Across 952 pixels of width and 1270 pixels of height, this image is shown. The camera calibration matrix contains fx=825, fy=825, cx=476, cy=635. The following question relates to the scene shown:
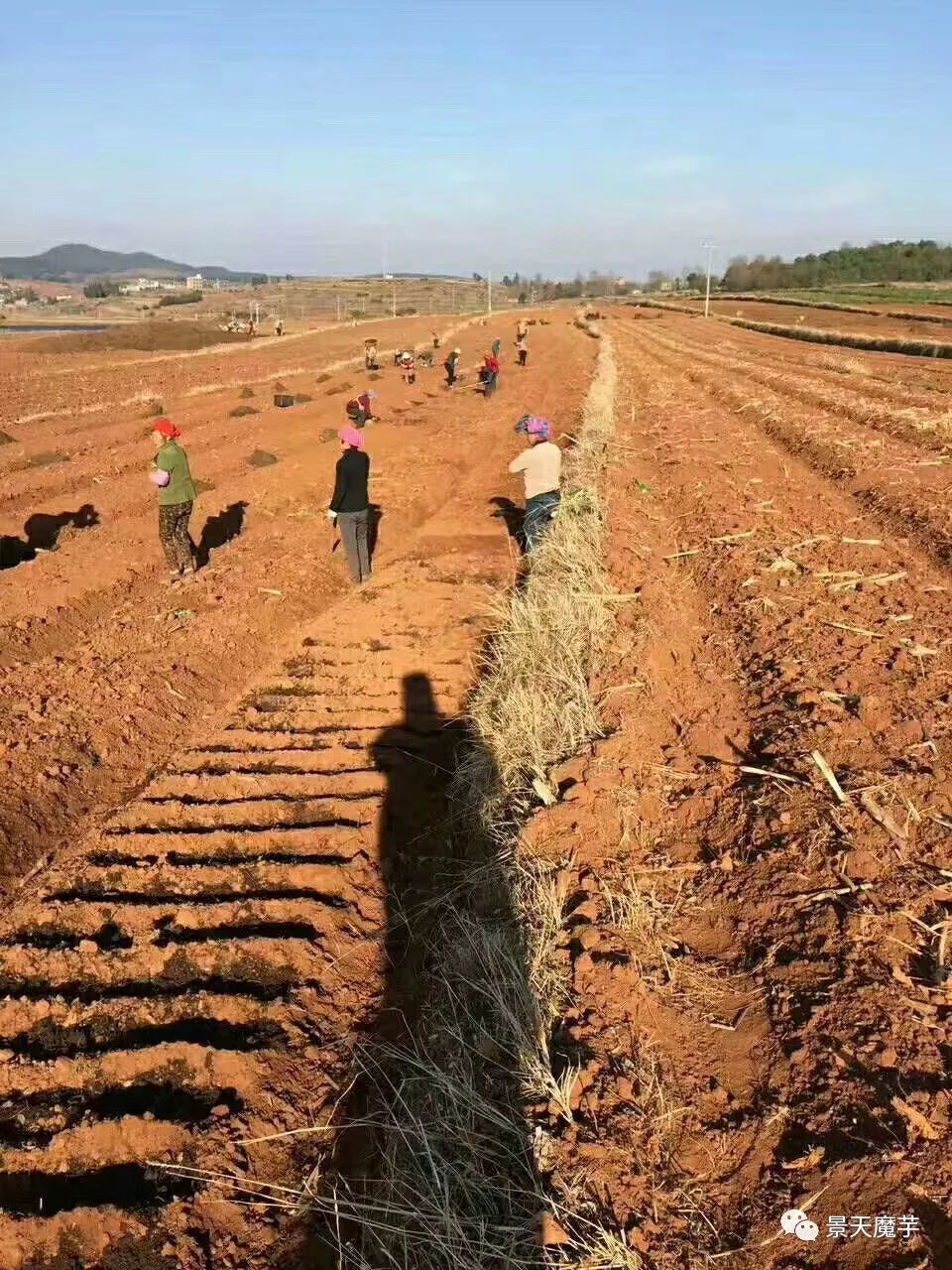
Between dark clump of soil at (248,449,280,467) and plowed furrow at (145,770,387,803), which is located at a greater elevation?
dark clump of soil at (248,449,280,467)

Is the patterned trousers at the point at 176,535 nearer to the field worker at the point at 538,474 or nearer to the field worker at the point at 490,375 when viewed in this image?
the field worker at the point at 538,474

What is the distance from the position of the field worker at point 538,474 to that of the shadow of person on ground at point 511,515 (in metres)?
1.62

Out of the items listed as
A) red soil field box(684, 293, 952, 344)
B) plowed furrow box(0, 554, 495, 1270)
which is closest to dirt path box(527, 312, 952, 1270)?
plowed furrow box(0, 554, 495, 1270)

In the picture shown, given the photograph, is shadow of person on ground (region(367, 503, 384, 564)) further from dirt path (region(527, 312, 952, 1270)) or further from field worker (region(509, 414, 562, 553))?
dirt path (region(527, 312, 952, 1270))

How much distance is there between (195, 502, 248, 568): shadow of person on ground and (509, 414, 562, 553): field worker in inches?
172

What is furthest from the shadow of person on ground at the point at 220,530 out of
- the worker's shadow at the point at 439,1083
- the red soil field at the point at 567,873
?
the worker's shadow at the point at 439,1083

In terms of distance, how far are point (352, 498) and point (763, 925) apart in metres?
6.35

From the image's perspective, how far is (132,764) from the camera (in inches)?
239

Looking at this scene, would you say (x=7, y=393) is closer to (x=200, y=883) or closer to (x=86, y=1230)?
(x=200, y=883)

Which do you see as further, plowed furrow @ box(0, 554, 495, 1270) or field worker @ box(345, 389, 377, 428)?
field worker @ box(345, 389, 377, 428)

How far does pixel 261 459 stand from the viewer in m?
15.4

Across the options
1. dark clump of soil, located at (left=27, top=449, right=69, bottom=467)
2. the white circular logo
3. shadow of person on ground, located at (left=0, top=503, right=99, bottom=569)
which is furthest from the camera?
dark clump of soil, located at (left=27, top=449, right=69, bottom=467)

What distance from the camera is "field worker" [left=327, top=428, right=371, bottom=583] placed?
8516mm

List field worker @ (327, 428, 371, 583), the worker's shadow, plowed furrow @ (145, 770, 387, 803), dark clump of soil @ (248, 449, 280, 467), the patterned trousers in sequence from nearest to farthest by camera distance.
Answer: the worker's shadow → plowed furrow @ (145, 770, 387, 803) → field worker @ (327, 428, 371, 583) → the patterned trousers → dark clump of soil @ (248, 449, 280, 467)
